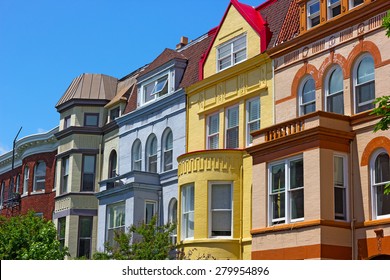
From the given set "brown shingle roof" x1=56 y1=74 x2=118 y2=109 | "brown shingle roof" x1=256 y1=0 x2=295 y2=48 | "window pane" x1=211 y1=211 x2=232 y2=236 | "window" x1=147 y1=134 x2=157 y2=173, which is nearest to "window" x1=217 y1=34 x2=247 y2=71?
"brown shingle roof" x1=256 y1=0 x2=295 y2=48

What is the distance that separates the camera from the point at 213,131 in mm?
31188

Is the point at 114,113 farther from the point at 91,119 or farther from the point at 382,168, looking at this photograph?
the point at 382,168

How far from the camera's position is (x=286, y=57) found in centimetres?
2742

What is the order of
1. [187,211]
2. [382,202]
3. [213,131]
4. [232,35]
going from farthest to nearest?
[213,131]
[232,35]
[187,211]
[382,202]

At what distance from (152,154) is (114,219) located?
3.56m

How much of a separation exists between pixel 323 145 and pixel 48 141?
81.1 feet

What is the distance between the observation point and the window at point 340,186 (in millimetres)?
23000

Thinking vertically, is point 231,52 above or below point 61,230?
above

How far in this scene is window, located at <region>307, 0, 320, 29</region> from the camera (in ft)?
87.1

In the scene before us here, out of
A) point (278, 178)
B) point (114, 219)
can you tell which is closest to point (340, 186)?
point (278, 178)

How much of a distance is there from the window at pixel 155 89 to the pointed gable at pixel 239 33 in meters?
3.59

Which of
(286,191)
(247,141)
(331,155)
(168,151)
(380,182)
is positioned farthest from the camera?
(168,151)

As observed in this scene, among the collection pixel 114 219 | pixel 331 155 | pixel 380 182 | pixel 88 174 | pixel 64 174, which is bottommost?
pixel 380 182
